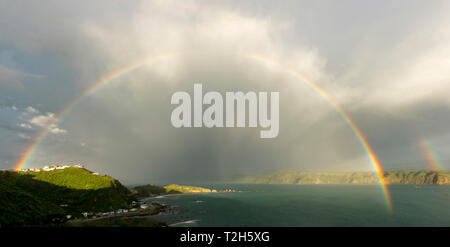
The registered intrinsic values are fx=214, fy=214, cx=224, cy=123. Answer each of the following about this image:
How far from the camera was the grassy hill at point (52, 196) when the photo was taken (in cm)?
7791

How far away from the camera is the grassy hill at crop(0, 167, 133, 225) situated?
3067 inches

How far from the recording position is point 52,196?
4518 inches
